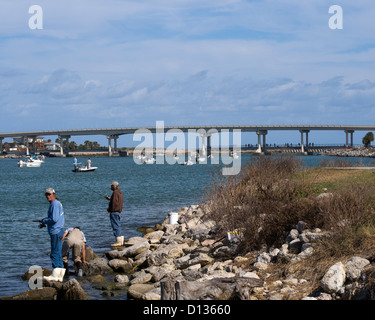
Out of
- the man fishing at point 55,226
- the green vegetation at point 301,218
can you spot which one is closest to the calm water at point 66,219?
the man fishing at point 55,226

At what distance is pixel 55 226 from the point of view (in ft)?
41.0

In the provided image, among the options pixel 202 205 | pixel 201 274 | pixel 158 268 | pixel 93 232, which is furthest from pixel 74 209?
pixel 201 274

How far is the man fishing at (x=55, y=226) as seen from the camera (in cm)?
1240

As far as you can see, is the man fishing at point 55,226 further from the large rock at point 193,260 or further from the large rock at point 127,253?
the large rock at point 127,253

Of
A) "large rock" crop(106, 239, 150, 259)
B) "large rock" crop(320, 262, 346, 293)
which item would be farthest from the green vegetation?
"large rock" crop(106, 239, 150, 259)

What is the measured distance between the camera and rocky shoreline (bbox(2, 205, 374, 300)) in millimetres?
9695

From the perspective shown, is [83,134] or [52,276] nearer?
[52,276]

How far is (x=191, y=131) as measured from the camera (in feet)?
413

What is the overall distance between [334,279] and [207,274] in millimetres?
3369

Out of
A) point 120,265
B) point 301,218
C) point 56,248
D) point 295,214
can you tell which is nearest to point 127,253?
point 120,265

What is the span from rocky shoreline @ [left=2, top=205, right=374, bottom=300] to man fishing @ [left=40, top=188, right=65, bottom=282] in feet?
0.96

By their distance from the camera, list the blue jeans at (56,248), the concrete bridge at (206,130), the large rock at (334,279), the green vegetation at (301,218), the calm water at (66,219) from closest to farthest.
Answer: the large rock at (334,279) → the green vegetation at (301,218) → the blue jeans at (56,248) → the calm water at (66,219) → the concrete bridge at (206,130)
